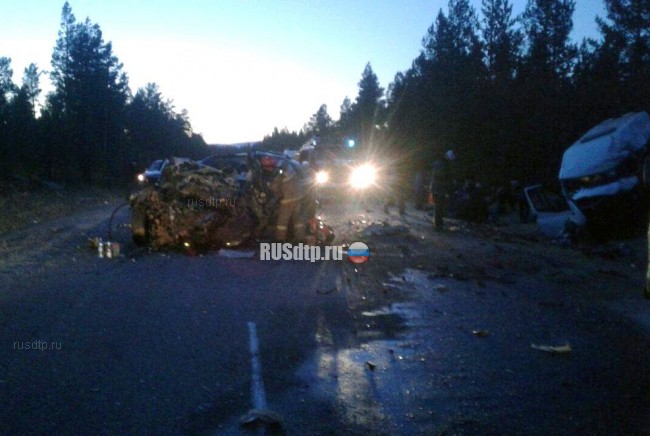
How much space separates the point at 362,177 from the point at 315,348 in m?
23.8

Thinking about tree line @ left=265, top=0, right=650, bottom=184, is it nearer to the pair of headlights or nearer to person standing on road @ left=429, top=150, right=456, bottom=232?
the pair of headlights

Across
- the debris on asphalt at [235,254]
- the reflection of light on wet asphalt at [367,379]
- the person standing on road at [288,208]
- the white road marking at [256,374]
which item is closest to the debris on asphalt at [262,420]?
the white road marking at [256,374]

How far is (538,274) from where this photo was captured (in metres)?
11.1

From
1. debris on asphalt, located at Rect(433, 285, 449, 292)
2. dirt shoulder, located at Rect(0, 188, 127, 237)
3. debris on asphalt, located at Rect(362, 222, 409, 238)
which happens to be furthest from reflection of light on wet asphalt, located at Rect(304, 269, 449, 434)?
dirt shoulder, located at Rect(0, 188, 127, 237)

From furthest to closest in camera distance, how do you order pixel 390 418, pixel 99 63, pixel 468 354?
1. pixel 99 63
2. pixel 468 354
3. pixel 390 418

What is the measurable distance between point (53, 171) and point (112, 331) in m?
38.6

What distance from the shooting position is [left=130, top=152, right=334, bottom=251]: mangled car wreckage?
1188 cm

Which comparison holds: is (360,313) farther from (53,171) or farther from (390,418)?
(53,171)

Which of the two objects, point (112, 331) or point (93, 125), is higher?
point (93, 125)

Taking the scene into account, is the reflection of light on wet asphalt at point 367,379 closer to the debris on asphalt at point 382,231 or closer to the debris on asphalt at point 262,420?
the debris on asphalt at point 262,420

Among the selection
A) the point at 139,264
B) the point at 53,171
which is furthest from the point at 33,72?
the point at 139,264

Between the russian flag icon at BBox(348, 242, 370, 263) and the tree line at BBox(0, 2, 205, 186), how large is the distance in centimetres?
2552

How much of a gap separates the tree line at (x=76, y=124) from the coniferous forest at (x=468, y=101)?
10 centimetres

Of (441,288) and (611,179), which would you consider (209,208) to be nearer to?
(441,288)
